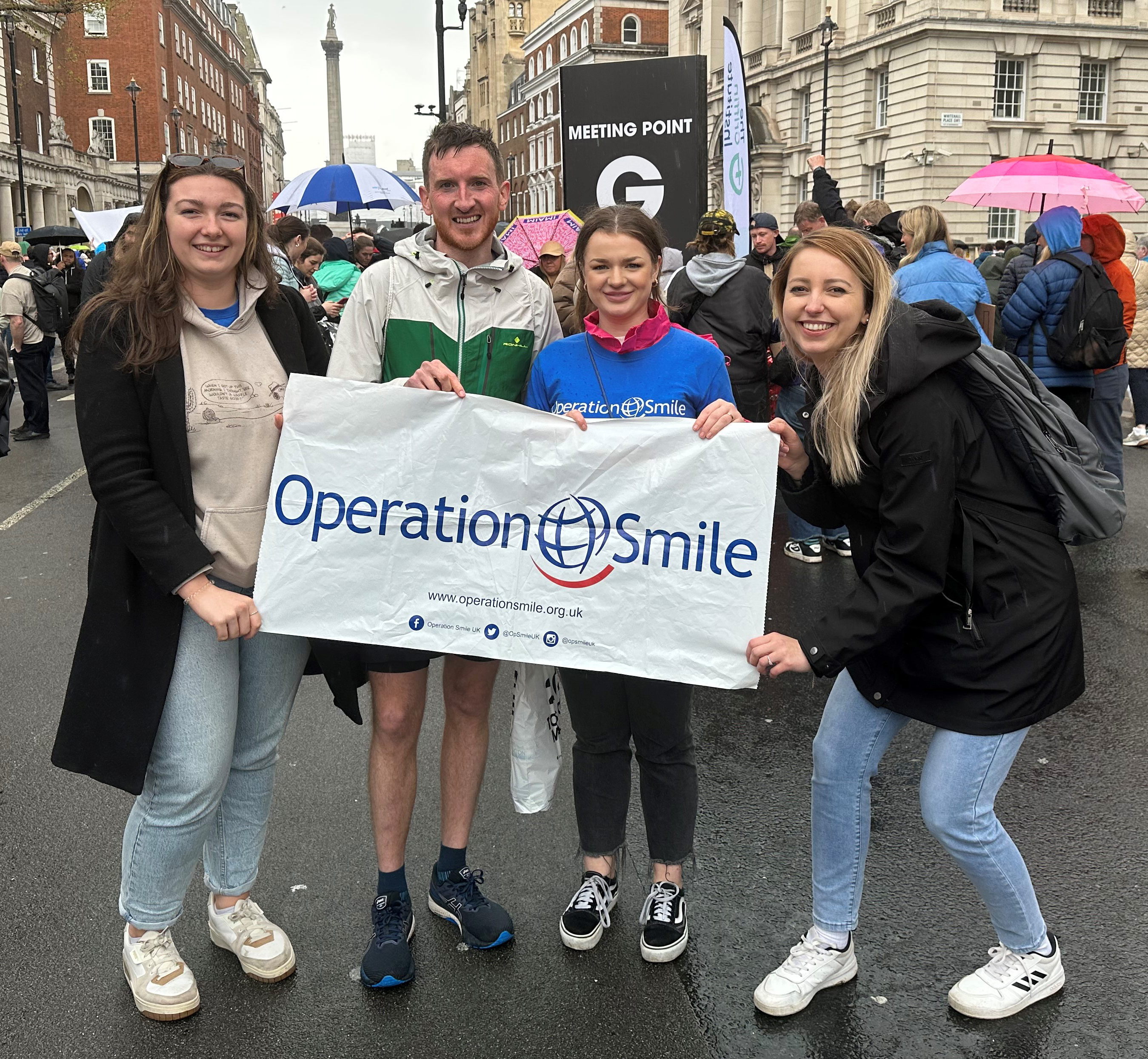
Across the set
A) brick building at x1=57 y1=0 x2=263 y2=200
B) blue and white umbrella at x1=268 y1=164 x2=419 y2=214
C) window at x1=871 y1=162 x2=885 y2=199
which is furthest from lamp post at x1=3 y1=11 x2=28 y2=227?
window at x1=871 y1=162 x2=885 y2=199

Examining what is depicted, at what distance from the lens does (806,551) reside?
24.8ft

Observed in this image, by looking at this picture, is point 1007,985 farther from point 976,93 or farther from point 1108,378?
point 976,93

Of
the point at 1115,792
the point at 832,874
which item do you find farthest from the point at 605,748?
the point at 1115,792

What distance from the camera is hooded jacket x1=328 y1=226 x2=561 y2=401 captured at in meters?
2.94

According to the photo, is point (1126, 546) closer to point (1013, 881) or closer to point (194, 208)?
point (1013, 881)

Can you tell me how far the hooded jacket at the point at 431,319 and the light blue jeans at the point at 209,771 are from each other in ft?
2.60

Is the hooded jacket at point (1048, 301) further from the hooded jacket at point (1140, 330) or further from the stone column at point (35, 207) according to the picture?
the stone column at point (35, 207)

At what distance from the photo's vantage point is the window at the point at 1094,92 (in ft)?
142

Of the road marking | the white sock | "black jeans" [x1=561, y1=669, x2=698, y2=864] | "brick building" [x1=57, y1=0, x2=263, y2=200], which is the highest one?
"brick building" [x1=57, y1=0, x2=263, y2=200]

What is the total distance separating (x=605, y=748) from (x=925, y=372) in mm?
1401

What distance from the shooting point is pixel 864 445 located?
2.57 m

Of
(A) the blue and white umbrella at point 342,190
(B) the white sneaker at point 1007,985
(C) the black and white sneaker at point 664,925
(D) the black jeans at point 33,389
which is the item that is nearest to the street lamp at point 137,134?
(A) the blue and white umbrella at point 342,190

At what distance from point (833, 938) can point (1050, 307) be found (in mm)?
5967

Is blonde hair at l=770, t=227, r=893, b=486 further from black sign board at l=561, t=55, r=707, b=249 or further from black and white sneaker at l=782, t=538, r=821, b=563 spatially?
black sign board at l=561, t=55, r=707, b=249
